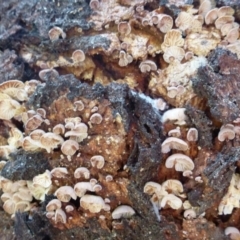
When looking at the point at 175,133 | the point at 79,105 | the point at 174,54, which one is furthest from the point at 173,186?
the point at 174,54

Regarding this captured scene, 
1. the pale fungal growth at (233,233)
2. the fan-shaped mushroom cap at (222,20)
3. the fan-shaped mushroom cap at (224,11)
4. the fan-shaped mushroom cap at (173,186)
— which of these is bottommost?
the pale fungal growth at (233,233)

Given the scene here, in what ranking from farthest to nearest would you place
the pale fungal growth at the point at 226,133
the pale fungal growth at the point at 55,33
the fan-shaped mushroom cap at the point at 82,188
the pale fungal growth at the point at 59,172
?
the pale fungal growth at the point at 55,33 < the pale fungal growth at the point at 59,172 < the fan-shaped mushroom cap at the point at 82,188 < the pale fungal growth at the point at 226,133

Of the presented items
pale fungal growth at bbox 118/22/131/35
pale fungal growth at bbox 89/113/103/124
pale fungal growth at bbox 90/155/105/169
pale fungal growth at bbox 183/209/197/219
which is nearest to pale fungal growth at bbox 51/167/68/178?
pale fungal growth at bbox 90/155/105/169

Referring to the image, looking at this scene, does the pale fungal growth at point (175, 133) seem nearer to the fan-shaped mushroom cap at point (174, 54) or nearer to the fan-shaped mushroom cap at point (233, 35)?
the fan-shaped mushroom cap at point (174, 54)

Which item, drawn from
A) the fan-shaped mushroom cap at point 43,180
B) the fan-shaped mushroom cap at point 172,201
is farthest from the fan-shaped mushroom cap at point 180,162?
the fan-shaped mushroom cap at point 43,180

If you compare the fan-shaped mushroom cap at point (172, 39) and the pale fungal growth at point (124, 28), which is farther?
the pale fungal growth at point (124, 28)

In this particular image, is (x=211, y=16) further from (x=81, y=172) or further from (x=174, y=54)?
(x=81, y=172)

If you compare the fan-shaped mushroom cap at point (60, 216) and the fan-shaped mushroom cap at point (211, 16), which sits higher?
the fan-shaped mushroom cap at point (211, 16)
